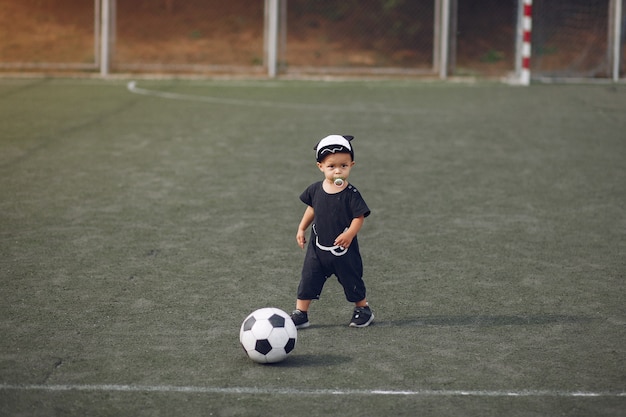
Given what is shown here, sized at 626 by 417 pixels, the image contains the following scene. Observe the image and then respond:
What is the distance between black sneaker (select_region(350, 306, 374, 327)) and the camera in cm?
624

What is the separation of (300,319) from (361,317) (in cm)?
37

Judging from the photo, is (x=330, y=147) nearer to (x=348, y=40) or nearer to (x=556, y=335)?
(x=556, y=335)

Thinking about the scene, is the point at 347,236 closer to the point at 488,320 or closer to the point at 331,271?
the point at 331,271

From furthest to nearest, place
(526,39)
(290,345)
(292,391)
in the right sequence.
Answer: (526,39), (290,345), (292,391)

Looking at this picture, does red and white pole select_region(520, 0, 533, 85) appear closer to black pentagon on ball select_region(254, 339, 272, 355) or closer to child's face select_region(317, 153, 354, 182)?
child's face select_region(317, 153, 354, 182)

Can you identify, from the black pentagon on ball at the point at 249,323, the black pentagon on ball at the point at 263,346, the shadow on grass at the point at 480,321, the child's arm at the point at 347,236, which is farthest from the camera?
the shadow on grass at the point at 480,321

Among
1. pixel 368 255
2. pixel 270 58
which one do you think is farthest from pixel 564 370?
pixel 270 58

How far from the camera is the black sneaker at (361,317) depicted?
20.5ft

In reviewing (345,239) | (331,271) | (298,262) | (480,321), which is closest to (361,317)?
(331,271)

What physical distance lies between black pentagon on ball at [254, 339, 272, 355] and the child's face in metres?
1.14

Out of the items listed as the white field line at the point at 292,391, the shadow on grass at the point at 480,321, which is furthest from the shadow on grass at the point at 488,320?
the white field line at the point at 292,391

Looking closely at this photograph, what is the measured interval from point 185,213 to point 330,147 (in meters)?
3.50

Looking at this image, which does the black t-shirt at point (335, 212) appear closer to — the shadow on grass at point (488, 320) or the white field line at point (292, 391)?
the shadow on grass at point (488, 320)

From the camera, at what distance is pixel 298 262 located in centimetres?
777
